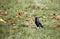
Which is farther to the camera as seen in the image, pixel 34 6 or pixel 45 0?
pixel 45 0

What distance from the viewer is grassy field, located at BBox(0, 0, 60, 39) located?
9141mm

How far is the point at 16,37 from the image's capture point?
28.5 ft

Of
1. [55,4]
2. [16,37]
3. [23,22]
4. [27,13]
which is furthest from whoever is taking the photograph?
[55,4]

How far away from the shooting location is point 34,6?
43.6 feet

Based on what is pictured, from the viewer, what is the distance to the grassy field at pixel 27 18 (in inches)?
360

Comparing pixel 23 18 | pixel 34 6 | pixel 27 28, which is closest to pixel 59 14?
pixel 34 6

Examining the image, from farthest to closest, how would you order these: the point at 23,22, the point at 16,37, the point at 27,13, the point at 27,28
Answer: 1. the point at 27,13
2. the point at 23,22
3. the point at 27,28
4. the point at 16,37

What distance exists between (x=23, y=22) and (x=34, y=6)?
2742 millimetres

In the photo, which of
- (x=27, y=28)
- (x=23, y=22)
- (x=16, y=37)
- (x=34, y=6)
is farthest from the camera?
(x=34, y=6)

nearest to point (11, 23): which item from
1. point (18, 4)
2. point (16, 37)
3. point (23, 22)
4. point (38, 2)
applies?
point (23, 22)

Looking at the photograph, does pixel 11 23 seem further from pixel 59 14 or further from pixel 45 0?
pixel 45 0

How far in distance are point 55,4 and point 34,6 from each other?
5.52ft

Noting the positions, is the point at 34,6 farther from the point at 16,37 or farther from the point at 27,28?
the point at 16,37

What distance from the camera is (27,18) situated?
450 inches
